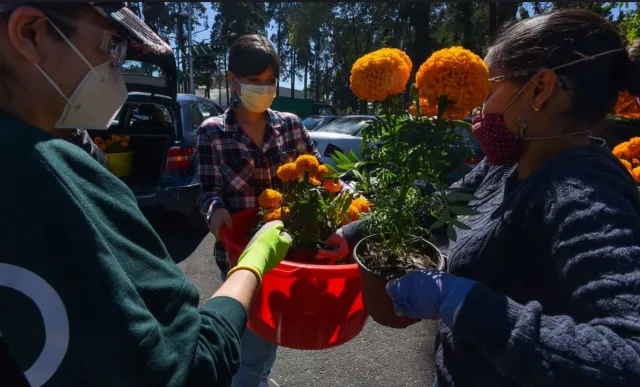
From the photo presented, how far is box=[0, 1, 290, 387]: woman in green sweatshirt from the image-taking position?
2.47 feet

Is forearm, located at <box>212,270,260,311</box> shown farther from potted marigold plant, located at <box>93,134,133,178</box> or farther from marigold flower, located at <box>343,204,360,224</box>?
potted marigold plant, located at <box>93,134,133,178</box>

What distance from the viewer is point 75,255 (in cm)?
77

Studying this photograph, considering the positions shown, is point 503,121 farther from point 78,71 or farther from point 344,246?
point 78,71

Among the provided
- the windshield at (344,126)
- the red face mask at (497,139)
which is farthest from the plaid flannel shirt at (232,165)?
the windshield at (344,126)

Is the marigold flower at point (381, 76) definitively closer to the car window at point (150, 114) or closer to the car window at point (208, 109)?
the car window at point (150, 114)

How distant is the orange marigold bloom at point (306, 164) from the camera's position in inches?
71.2

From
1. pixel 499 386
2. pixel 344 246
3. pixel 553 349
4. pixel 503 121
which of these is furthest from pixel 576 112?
pixel 344 246

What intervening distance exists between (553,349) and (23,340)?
1.02 metres

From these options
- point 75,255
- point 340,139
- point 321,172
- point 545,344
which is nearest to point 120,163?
point 340,139

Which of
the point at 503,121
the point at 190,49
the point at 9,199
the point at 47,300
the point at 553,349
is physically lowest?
the point at 553,349

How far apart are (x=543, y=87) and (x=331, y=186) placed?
2.80 feet

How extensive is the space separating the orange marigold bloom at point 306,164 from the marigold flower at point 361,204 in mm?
253

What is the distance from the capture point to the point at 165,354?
2.72 ft

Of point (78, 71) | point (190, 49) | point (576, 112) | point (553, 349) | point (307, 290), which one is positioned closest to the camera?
point (553, 349)
